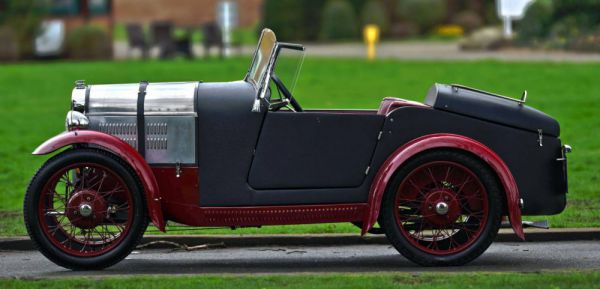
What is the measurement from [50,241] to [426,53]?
23.7 m

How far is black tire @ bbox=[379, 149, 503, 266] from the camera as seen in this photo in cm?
862

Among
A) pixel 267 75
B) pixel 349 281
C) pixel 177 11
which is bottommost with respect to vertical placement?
pixel 177 11

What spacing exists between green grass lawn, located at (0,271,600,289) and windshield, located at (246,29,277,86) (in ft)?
4.69

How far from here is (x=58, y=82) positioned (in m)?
25.3

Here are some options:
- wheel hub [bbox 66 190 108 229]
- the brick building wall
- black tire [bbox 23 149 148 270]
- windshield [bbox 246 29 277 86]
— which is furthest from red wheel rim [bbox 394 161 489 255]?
the brick building wall

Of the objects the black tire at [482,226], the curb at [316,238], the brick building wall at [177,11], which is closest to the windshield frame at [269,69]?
the black tire at [482,226]

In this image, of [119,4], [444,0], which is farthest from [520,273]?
[119,4]

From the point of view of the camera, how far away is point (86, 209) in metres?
8.58

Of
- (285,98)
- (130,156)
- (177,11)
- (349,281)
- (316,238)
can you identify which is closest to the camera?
(349,281)

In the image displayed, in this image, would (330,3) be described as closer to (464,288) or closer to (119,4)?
(119,4)

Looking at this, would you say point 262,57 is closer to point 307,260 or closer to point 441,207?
point 307,260

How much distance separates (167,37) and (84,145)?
2484 centimetres

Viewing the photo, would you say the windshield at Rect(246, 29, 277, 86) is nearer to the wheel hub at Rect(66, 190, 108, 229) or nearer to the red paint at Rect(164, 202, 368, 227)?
the red paint at Rect(164, 202, 368, 227)

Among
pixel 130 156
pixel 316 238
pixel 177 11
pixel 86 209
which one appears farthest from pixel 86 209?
pixel 177 11
